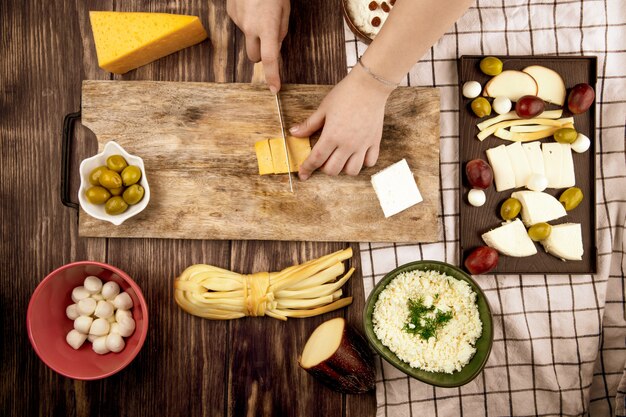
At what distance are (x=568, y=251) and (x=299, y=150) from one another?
0.80 meters

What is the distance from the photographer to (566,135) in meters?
1.37

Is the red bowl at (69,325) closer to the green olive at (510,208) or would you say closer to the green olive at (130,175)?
the green olive at (130,175)

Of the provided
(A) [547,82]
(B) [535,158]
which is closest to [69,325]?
(B) [535,158]

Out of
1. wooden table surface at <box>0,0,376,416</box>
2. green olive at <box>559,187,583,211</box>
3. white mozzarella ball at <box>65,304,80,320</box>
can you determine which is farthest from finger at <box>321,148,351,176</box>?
white mozzarella ball at <box>65,304,80,320</box>

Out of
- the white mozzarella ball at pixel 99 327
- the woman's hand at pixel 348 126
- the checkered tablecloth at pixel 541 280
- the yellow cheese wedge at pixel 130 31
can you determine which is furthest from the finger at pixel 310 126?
the white mozzarella ball at pixel 99 327

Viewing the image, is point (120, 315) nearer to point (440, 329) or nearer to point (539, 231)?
point (440, 329)

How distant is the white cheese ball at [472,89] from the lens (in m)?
1.38

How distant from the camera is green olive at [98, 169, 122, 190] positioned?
48.1 inches

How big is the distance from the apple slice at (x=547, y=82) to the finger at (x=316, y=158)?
2.09ft

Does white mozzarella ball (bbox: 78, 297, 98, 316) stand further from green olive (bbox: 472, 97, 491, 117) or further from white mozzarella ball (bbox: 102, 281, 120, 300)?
green olive (bbox: 472, 97, 491, 117)

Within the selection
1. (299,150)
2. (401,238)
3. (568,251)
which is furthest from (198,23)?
(568,251)

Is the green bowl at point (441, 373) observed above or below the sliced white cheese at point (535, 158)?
below

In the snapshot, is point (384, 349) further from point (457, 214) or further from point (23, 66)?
point (23, 66)

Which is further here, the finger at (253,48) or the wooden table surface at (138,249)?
the wooden table surface at (138,249)
